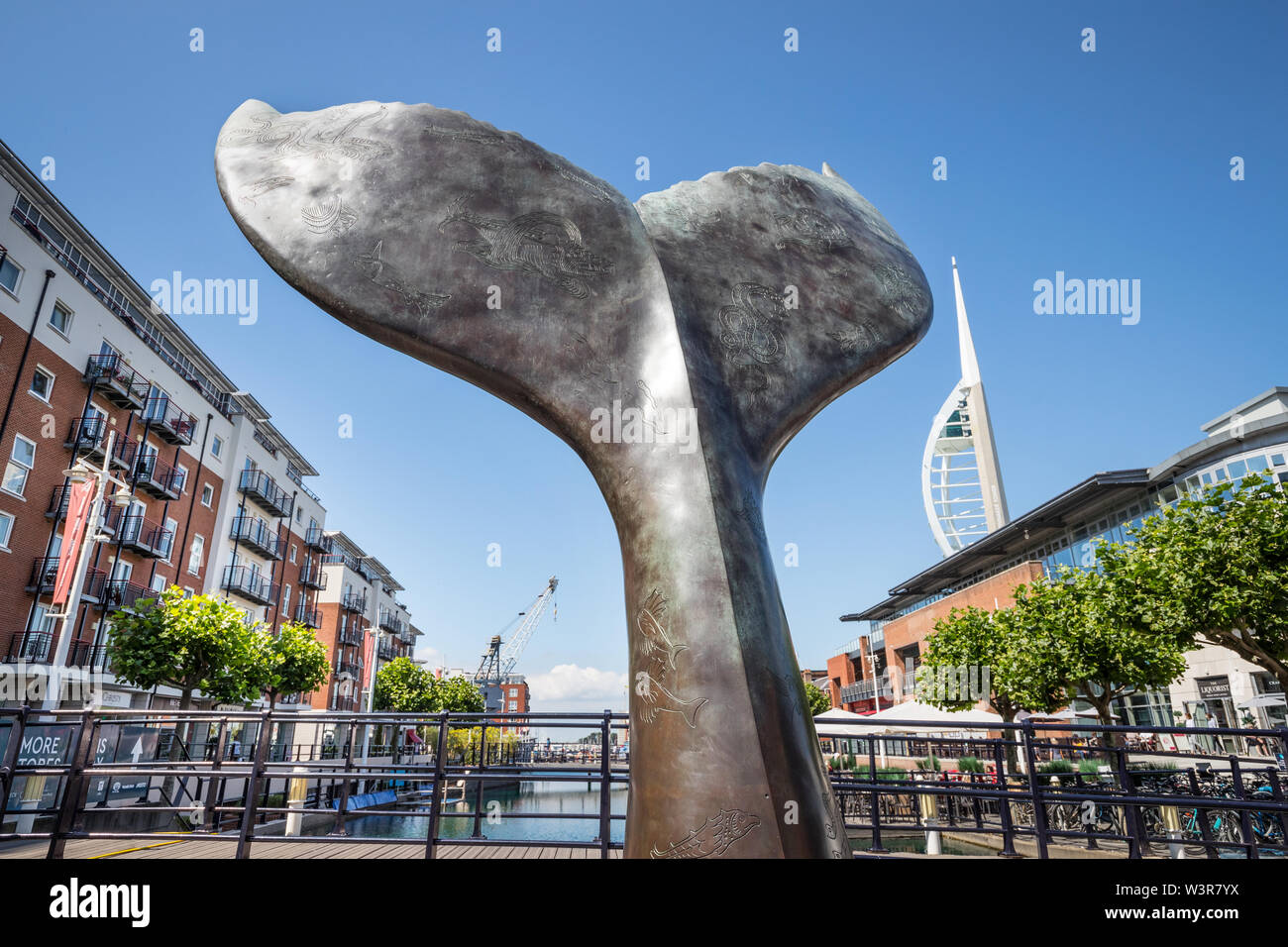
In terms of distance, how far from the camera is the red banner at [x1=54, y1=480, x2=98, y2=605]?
14688 millimetres

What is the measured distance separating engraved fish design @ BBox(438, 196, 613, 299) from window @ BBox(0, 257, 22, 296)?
22.5 metres

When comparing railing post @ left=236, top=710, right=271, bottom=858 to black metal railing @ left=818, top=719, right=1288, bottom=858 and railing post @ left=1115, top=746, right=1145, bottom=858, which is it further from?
railing post @ left=1115, top=746, right=1145, bottom=858

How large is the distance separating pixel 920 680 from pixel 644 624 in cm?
2324

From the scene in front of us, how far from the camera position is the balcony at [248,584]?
31.2 metres

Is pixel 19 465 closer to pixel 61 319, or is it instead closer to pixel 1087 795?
pixel 61 319

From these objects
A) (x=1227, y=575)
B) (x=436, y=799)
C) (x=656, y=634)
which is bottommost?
(x=436, y=799)

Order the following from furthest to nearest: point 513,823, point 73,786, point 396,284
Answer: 1. point 513,823
2. point 73,786
3. point 396,284

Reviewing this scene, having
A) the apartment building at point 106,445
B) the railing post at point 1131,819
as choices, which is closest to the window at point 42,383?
the apartment building at point 106,445

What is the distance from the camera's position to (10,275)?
19.7 meters

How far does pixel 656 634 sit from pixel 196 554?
31.9 m

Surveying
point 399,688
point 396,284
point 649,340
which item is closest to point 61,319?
point 396,284

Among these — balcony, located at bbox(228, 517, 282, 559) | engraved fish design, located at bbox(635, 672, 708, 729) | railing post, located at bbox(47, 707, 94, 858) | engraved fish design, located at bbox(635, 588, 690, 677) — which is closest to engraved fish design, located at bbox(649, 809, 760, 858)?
engraved fish design, located at bbox(635, 672, 708, 729)
